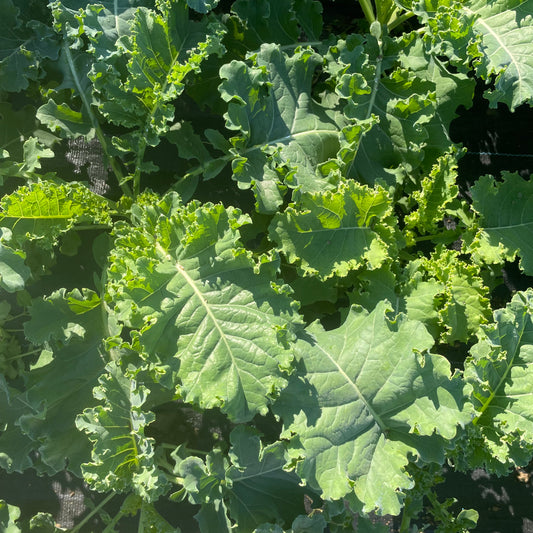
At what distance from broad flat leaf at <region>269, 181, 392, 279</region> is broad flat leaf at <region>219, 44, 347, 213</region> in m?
0.10

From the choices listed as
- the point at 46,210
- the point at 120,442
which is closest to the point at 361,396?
the point at 120,442

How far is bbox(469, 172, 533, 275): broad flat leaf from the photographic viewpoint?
7.63 ft

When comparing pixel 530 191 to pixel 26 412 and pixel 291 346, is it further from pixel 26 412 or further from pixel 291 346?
pixel 26 412

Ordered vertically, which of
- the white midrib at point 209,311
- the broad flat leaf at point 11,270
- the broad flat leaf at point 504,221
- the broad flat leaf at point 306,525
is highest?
the broad flat leaf at point 11,270

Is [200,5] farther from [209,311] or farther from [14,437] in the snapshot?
[14,437]

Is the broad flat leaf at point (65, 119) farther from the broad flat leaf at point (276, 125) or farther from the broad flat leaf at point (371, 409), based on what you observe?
the broad flat leaf at point (371, 409)

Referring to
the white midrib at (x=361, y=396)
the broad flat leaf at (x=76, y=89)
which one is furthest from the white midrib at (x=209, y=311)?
the broad flat leaf at (x=76, y=89)

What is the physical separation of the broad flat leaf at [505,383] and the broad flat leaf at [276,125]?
796 mm

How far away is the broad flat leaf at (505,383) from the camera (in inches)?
80.5

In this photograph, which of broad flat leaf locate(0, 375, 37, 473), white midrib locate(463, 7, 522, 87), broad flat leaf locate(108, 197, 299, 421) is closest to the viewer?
broad flat leaf locate(108, 197, 299, 421)

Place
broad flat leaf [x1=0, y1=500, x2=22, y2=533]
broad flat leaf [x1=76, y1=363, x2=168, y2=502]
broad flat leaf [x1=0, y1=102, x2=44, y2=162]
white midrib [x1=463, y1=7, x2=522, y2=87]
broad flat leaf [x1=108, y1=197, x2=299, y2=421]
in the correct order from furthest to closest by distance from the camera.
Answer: broad flat leaf [x1=0, y1=102, x2=44, y2=162] < broad flat leaf [x1=0, y1=500, x2=22, y2=533] < white midrib [x1=463, y1=7, x2=522, y2=87] < broad flat leaf [x1=76, y1=363, x2=168, y2=502] < broad flat leaf [x1=108, y1=197, x2=299, y2=421]

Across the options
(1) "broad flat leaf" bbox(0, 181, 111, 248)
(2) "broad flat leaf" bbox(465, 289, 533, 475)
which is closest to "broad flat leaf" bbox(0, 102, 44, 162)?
(1) "broad flat leaf" bbox(0, 181, 111, 248)

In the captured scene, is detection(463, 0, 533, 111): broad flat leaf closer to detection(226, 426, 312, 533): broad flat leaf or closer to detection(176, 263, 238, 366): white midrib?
detection(176, 263, 238, 366): white midrib

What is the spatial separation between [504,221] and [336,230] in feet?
2.34
